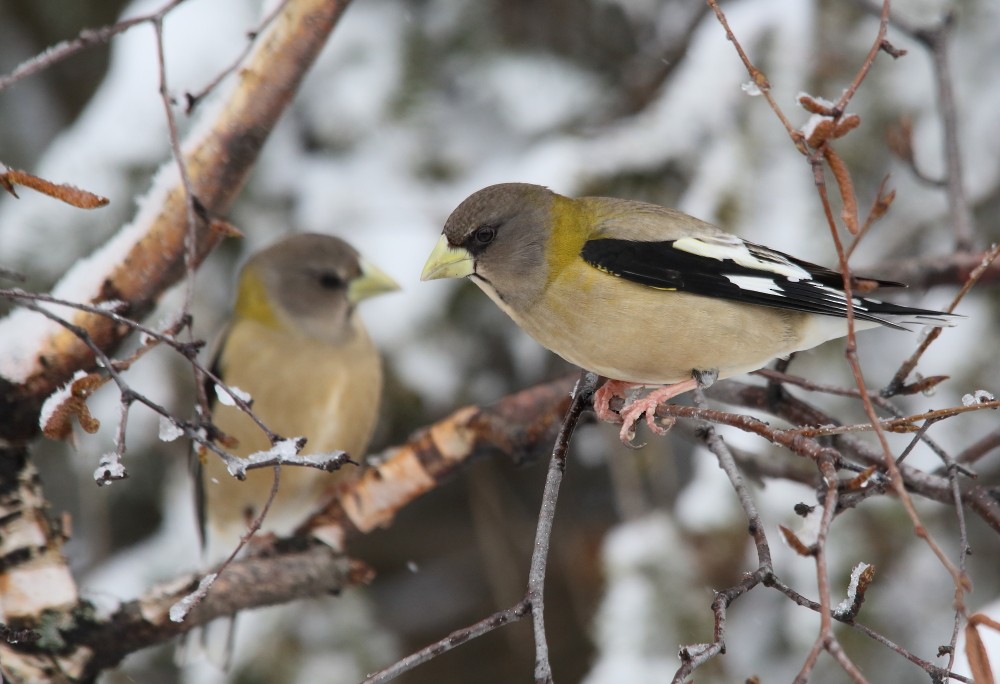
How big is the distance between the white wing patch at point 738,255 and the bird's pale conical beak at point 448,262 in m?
0.57

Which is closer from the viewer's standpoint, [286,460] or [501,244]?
[286,460]

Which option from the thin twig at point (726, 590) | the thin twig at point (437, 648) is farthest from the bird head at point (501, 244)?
the thin twig at point (437, 648)

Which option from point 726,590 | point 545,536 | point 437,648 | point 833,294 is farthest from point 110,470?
point 833,294

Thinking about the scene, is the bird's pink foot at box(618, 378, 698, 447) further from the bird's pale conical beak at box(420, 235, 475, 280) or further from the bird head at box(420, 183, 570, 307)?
the bird's pale conical beak at box(420, 235, 475, 280)

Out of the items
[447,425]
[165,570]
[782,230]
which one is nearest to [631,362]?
[447,425]

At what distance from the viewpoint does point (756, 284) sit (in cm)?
249

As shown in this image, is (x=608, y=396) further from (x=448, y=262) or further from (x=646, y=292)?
(x=448, y=262)

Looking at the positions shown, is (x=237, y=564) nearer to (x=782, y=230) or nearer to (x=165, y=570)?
(x=165, y=570)

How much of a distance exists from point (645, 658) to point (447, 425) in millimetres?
1195

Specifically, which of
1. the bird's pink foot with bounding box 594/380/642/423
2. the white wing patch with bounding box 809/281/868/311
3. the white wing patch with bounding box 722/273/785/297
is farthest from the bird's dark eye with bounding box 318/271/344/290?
the white wing patch with bounding box 809/281/868/311

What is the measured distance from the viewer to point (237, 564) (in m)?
3.06

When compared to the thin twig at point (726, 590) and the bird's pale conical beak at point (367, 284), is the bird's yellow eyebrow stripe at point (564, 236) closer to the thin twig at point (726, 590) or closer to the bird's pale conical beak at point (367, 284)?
the thin twig at point (726, 590)

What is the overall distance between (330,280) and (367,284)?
0.55 ft

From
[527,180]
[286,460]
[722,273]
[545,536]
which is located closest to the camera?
[286,460]
